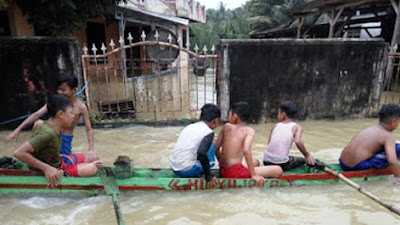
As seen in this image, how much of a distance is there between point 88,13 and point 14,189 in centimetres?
541

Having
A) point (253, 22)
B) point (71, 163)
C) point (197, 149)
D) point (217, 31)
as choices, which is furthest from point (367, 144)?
point (217, 31)

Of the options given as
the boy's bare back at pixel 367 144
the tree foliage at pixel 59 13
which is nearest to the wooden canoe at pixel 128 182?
the boy's bare back at pixel 367 144

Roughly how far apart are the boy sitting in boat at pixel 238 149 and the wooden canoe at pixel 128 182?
0.31ft

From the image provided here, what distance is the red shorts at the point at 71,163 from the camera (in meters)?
3.29

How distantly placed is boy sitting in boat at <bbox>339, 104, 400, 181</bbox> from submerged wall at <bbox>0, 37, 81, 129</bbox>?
5.18 metres

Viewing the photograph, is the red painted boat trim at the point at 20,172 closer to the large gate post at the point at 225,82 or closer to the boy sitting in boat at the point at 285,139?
the boy sitting in boat at the point at 285,139

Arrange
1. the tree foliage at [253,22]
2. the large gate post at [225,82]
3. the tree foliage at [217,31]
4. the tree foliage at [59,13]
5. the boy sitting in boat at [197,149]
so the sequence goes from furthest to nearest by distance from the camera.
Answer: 1. the tree foliage at [217,31]
2. the tree foliage at [253,22]
3. the tree foliage at [59,13]
4. the large gate post at [225,82]
5. the boy sitting in boat at [197,149]

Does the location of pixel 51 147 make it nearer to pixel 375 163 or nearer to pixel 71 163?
pixel 71 163

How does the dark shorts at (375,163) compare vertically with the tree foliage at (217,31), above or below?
below

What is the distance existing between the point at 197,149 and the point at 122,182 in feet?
2.95

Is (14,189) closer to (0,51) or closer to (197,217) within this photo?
(197,217)

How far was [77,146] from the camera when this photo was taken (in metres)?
5.53

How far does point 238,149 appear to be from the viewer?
337 cm

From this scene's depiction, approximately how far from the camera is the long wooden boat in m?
3.20
